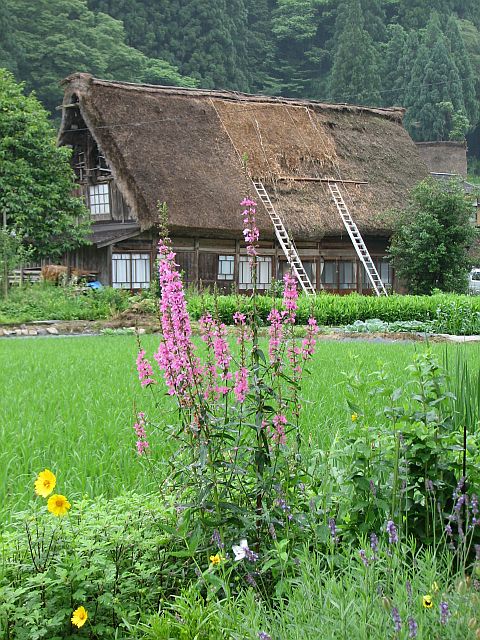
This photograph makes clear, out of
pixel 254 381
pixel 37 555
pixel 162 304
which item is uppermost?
pixel 162 304

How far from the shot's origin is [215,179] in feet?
70.6

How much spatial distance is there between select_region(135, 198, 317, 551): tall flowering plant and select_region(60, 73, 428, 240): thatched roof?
1710 centimetres

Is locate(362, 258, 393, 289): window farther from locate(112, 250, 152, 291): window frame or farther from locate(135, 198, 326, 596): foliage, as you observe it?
locate(135, 198, 326, 596): foliage

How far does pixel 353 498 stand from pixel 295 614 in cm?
83

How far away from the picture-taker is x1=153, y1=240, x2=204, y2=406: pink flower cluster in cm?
271

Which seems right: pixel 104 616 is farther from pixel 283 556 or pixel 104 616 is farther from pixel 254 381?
pixel 254 381

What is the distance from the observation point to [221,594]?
2.65 meters

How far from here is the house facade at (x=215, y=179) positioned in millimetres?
20766

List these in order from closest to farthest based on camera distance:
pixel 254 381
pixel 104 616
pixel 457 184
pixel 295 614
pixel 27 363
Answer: pixel 295 614, pixel 104 616, pixel 254 381, pixel 27 363, pixel 457 184

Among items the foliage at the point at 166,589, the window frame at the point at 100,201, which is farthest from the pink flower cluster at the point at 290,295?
the window frame at the point at 100,201

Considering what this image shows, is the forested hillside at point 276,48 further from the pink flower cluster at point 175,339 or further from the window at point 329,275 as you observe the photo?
the pink flower cluster at point 175,339

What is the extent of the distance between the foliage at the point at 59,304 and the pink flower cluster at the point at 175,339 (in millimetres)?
12709

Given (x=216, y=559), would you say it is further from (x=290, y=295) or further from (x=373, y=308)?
(x=373, y=308)

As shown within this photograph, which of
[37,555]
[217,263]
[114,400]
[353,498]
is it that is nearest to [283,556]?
[353,498]
